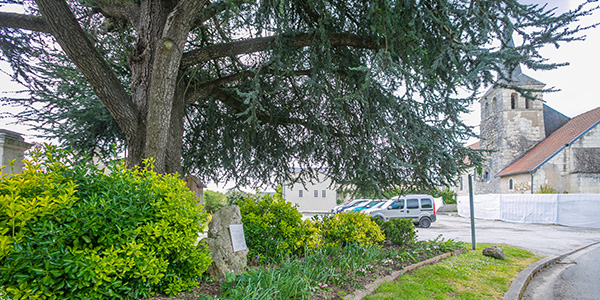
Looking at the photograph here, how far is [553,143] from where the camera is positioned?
25766 mm

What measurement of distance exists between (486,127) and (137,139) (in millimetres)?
34565

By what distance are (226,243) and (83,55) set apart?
337 cm

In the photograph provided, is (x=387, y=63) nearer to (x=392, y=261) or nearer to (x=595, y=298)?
(x=392, y=261)

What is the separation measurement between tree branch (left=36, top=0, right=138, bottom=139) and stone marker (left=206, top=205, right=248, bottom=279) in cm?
221

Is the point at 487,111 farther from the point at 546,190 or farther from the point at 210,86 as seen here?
the point at 210,86

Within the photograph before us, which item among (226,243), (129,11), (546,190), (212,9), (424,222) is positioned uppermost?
(129,11)

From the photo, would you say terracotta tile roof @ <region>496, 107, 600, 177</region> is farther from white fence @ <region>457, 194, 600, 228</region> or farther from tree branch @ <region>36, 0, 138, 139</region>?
tree branch @ <region>36, 0, 138, 139</region>

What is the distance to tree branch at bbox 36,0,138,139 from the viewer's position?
4621 millimetres

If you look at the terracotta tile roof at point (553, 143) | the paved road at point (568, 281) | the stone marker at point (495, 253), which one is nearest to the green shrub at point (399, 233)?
the stone marker at point (495, 253)

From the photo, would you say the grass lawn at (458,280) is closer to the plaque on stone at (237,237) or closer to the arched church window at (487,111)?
the plaque on stone at (237,237)

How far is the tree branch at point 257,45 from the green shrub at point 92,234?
9.85 ft

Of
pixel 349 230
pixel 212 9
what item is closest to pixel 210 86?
pixel 212 9

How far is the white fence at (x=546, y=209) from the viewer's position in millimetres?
17500

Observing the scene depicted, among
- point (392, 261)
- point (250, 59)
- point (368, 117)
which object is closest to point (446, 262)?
point (392, 261)
